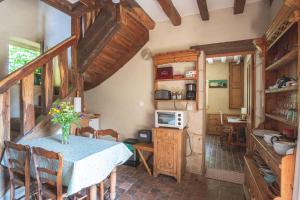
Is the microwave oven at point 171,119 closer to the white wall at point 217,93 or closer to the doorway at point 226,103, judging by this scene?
the doorway at point 226,103

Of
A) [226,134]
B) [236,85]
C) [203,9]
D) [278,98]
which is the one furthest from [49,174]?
[236,85]

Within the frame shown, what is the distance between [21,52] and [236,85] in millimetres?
6371

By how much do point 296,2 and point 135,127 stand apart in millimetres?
3168

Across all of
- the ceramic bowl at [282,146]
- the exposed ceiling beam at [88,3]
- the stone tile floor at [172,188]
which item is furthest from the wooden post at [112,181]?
the exposed ceiling beam at [88,3]

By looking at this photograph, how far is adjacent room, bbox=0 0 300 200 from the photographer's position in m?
1.65

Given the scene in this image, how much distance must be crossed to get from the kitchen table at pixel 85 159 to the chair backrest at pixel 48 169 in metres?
0.08

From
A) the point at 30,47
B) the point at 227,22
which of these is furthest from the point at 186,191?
the point at 30,47

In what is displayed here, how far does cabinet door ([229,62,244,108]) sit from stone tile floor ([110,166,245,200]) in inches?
152

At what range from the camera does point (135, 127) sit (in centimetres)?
378

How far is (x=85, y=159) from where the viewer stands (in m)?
1.60

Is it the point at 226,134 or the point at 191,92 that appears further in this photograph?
the point at 226,134

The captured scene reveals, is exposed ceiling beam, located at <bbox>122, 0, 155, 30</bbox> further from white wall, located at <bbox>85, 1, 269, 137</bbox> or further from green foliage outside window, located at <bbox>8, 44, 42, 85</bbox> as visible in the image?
green foliage outside window, located at <bbox>8, 44, 42, 85</bbox>

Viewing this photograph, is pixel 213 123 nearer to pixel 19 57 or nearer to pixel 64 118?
pixel 64 118

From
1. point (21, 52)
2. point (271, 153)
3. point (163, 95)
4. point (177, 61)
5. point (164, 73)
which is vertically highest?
point (21, 52)
